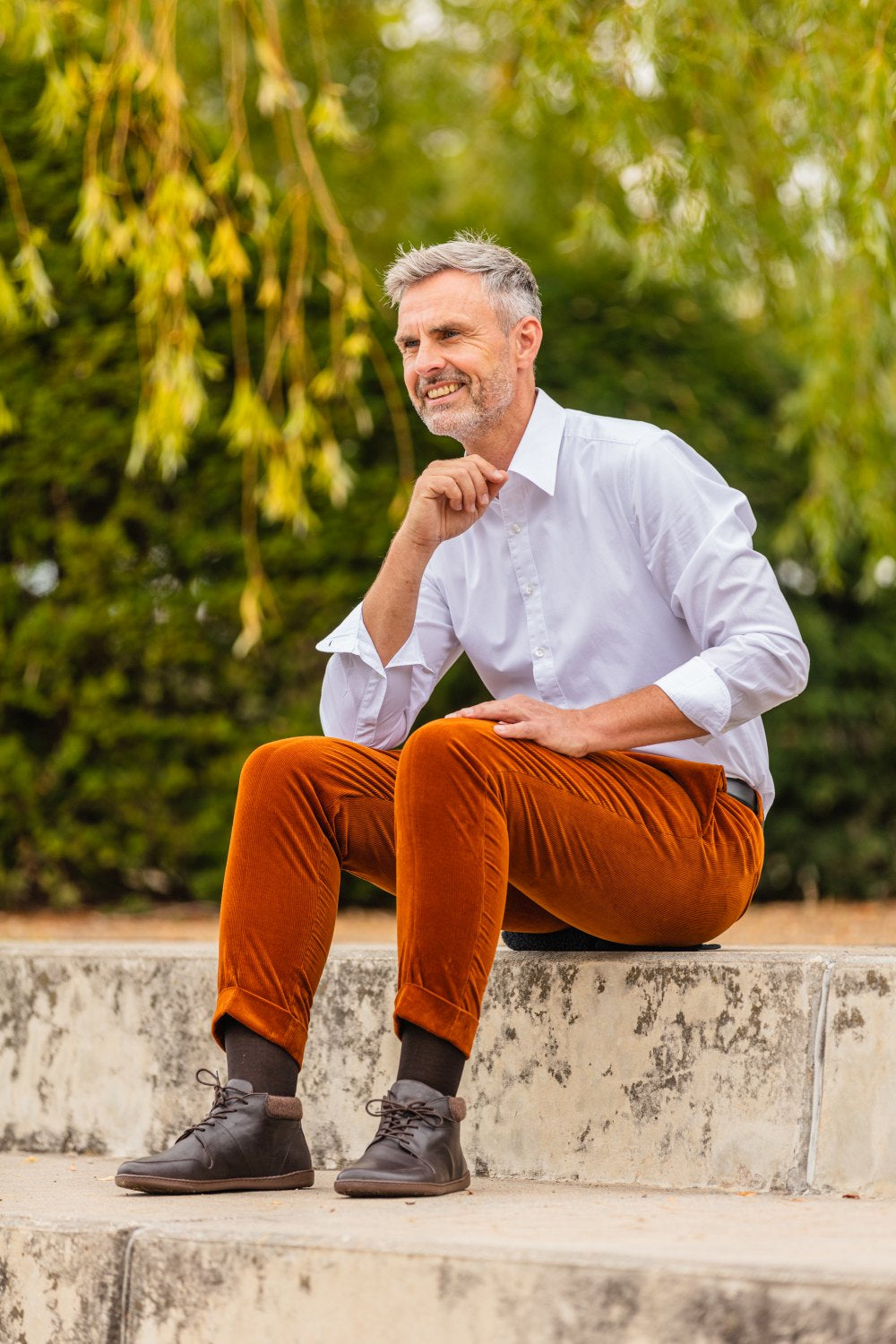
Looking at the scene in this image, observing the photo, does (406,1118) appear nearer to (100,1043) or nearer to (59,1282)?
(59,1282)

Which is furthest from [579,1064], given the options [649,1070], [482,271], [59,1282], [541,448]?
[482,271]

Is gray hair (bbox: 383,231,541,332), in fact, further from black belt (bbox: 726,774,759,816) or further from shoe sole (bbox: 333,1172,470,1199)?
shoe sole (bbox: 333,1172,470,1199)

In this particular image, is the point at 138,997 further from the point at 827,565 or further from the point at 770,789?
the point at 827,565

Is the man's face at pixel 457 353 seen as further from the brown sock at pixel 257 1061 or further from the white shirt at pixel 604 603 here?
the brown sock at pixel 257 1061

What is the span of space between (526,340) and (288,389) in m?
3.03

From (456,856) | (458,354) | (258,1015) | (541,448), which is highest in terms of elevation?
(458,354)

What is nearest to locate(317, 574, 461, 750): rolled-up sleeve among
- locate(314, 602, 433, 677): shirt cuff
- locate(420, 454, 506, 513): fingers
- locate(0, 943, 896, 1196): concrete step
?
locate(314, 602, 433, 677): shirt cuff

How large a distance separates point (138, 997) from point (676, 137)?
464cm

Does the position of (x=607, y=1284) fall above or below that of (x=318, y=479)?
below

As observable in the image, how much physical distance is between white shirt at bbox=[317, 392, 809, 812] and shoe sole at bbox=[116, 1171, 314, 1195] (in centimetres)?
76

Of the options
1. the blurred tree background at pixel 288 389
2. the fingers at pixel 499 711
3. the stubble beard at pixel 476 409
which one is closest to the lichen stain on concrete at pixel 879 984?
the fingers at pixel 499 711

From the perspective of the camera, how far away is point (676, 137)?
20.9ft

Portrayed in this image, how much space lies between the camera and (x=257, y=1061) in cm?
229

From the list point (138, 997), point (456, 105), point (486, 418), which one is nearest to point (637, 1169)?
point (138, 997)
